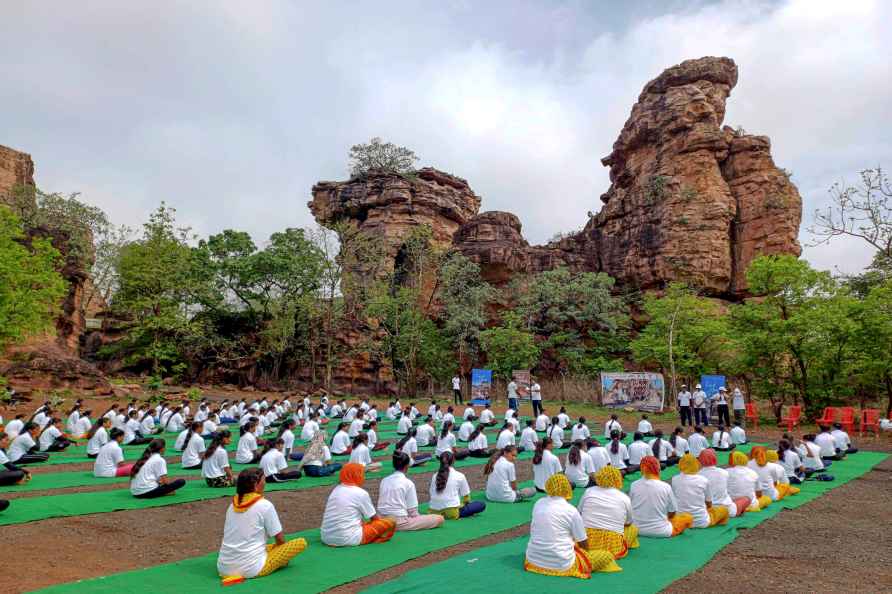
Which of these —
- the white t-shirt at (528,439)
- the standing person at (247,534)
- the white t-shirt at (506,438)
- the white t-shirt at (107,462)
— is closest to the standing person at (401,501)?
the standing person at (247,534)

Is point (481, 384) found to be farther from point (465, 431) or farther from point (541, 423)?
point (465, 431)

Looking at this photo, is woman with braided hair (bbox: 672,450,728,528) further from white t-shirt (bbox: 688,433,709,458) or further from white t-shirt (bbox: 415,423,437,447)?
white t-shirt (bbox: 415,423,437,447)

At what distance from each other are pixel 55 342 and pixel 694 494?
99.8 ft

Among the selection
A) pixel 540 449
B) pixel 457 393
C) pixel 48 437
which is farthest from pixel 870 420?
pixel 48 437

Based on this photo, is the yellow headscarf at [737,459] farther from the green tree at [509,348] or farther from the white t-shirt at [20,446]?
the green tree at [509,348]

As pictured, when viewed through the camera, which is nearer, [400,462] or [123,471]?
[400,462]

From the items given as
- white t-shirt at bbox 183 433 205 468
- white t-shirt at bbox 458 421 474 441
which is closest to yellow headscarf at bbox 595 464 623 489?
white t-shirt at bbox 183 433 205 468

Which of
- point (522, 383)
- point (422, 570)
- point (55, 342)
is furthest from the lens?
point (55, 342)

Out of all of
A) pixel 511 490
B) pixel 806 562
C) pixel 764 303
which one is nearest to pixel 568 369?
pixel 764 303

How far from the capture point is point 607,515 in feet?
18.1

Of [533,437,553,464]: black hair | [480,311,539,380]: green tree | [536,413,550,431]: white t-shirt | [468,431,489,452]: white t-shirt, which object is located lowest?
[468,431,489,452]: white t-shirt

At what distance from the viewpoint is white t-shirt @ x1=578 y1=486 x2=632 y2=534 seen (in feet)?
18.0

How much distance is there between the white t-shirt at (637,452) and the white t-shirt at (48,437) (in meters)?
13.6

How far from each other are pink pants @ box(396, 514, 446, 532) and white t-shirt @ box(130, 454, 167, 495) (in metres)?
4.27
